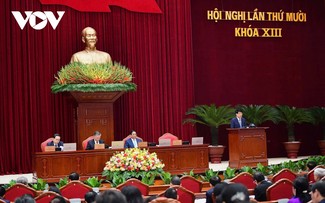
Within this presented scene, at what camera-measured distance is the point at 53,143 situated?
483 inches

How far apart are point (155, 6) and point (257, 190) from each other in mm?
9431

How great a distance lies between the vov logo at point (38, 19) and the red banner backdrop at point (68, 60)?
0.09 meters

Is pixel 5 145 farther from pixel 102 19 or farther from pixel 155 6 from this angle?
pixel 155 6

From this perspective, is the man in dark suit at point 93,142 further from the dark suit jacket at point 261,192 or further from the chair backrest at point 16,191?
the dark suit jacket at point 261,192

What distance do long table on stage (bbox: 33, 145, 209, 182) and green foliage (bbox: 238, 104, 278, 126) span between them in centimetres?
334

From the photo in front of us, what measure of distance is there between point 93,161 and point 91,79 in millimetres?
1940

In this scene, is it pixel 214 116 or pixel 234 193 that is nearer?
pixel 234 193

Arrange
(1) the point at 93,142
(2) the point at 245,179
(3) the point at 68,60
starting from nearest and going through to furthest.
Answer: (2) the point at 245,179 < (1) the point at 93,142 < (3) the point at 68,60

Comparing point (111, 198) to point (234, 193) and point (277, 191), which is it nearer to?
point (234, 193)

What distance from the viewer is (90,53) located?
13.9m

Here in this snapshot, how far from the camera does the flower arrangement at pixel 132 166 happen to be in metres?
10.6

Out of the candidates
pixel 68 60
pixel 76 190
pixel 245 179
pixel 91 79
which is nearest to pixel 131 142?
pixel 91 79

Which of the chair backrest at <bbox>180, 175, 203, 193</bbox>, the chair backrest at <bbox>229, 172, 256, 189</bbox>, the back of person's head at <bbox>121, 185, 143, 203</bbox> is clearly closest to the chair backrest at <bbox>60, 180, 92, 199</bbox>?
the chair backrest at <bbox>180, 175, 203, 193</bbox>

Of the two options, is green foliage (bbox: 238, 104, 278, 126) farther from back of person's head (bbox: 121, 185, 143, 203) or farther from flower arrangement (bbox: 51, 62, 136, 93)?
back of person's head (bbox: 121, 185, 143, 203)
